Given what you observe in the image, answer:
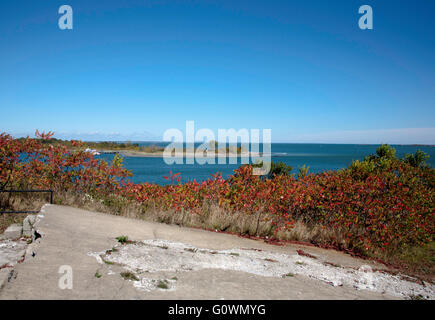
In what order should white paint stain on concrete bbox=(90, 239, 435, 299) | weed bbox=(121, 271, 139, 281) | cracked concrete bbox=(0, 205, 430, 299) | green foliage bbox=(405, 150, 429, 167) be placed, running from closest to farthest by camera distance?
1. cracked concrete bbox=(0, 205, 430, 299)
2. weed bbox=(121, 271, 139, 281)
3. white paint stain on concrete bbox=(90, 239, 435, 299)
4. green foliage bbox=(405, 150, 429, 167)

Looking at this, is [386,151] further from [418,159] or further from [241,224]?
[241,224]

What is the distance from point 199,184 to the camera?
29.9 feet

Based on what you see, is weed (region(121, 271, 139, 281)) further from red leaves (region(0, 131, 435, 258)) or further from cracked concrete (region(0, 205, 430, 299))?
red leaves (region(0, 131, 435, 258))

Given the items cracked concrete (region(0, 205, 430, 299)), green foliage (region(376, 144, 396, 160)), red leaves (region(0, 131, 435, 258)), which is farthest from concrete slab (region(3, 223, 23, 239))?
green foliage (region(376, 144, 396, 160))

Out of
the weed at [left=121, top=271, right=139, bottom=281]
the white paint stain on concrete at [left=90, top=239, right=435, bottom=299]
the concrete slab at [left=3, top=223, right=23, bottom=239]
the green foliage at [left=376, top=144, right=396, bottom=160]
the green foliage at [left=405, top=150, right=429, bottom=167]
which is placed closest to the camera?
the weed at [left=121, top=271, right=139, bottom=281]

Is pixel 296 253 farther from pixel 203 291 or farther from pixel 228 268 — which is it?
pixel 203 291

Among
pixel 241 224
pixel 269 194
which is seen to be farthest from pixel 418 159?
pixel 241 224

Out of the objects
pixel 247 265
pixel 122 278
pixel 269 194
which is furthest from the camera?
pixel 269 194

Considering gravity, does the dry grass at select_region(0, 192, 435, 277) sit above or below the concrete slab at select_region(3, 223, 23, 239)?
below

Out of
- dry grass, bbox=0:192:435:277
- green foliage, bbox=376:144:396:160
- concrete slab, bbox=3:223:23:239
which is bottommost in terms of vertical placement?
dry grass, bbox=0:192:435:277

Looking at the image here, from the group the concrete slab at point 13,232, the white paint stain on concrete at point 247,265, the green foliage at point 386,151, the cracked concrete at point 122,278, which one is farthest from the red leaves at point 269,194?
the green foliage at point 386,151

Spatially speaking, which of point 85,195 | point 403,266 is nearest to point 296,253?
point 403,266

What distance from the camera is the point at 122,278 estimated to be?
3928 mm

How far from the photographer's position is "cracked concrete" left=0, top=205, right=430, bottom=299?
3.54 m
